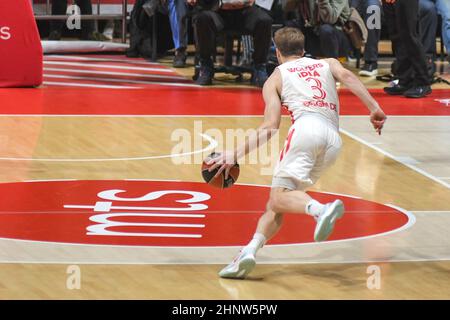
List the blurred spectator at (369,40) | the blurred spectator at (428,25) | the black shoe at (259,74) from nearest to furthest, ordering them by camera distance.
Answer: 1. the black shoe at (259,74)
2. the blurred spectator at (428,25)
3. the blurred spectator at (369,40)

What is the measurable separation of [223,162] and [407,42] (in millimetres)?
8012

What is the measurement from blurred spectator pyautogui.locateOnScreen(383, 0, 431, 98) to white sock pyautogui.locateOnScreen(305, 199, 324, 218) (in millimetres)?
7733

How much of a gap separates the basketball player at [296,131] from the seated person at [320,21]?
8257mm

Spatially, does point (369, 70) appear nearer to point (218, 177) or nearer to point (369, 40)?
point (369, 40)

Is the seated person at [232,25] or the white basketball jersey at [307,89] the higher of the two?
the white basketball jersey at [307,89]

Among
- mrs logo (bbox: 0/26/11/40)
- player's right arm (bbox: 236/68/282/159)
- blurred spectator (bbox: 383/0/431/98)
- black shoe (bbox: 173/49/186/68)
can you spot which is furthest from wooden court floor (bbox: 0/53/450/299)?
black shoe (bbox: 173/49/186/68)

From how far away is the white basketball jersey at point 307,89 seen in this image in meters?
7.15

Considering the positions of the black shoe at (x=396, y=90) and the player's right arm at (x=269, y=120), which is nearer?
the player's right arm at (x=269, y=120)

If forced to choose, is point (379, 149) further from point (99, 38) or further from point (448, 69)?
point (99, 38)

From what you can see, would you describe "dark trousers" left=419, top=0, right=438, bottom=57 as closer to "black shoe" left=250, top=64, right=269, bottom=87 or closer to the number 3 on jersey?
"black shoe" left=250, top=64, right=269, bottom=87

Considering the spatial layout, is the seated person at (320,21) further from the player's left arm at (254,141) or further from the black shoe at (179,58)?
the player's left arm at (254,141)

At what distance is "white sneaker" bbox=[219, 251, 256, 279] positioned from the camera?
269 inches

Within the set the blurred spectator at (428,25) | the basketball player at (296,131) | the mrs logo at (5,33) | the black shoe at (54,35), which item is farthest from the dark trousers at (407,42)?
the basketball player at (296,131)
